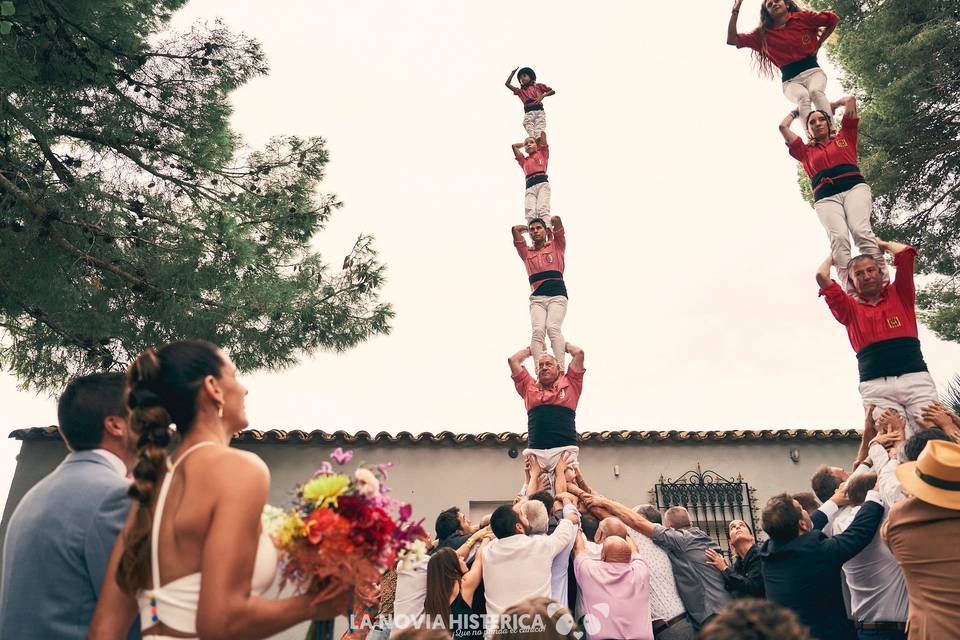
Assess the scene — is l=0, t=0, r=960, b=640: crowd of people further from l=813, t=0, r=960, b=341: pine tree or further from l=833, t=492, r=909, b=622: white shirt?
l=813, t=0, r=960, b=341: pine tree

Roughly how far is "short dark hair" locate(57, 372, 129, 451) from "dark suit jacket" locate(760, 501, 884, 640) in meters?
3.19

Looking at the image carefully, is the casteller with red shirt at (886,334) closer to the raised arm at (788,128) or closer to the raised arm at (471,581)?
the raised arm at (788,128)

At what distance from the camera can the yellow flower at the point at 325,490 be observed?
1.82 metres

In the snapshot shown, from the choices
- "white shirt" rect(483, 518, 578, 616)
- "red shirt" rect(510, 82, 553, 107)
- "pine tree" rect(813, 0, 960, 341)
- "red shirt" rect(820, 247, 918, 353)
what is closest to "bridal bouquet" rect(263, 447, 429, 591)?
"white shirt" rect(483, 518, 578, 616)

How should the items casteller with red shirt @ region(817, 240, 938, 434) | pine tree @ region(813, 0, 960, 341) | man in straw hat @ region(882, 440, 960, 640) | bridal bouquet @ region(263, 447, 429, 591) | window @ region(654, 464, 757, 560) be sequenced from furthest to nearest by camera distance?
window @ region(654, 464, 757, 560)
pine tree @ region(813, 0, 960, 341)
casteller with red shirt @ region(817, 240, 938, 434)
man in straw hat @ region(882, 440, 960, 640)
bridal bouquet @ region(263, 447, 429, 591)

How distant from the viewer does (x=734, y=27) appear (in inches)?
250

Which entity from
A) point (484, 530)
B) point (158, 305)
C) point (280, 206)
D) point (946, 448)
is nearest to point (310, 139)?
point (280, 206)

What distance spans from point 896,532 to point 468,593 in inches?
92.2

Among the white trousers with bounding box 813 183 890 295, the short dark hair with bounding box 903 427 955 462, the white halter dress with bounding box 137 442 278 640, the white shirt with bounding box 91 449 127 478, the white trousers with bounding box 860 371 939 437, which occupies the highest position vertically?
the white trousers with bounding box 813 183 890 295

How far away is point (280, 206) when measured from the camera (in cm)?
704

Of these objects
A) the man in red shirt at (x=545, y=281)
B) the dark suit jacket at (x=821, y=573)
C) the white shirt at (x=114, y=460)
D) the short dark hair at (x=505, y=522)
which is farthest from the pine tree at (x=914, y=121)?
the white shirt at (x=114, y=460)

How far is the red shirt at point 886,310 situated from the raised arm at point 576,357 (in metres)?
2.74

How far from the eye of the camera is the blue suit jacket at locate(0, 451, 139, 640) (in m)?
1.95

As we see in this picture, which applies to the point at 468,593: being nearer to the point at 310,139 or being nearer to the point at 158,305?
the point at 158,305
